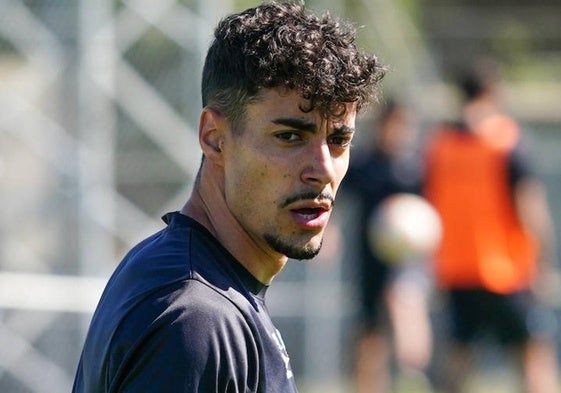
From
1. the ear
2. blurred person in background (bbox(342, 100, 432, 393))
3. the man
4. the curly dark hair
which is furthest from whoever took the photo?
blurred person in background (bbox(342, 100, 432, 393))

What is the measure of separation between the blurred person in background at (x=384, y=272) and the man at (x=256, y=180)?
6.34 meters

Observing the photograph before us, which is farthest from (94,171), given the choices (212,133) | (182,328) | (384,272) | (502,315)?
(182,328)

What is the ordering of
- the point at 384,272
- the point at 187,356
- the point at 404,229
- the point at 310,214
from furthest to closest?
the point at 384,272, the point at 404,229, the point at 310,214, the point at 187,356

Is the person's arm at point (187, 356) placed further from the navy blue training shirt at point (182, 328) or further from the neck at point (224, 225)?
the neck at point (224, 225)

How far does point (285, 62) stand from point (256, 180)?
29cm

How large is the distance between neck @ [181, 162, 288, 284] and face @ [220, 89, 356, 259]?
0.05ft

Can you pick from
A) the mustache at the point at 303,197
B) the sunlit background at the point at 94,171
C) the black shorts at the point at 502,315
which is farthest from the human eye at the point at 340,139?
the black shorts at the point at 502,315

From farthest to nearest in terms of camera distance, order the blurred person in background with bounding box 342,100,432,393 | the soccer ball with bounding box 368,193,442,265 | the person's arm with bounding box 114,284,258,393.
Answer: the blurred person in background with bounding box 342,100,432,393 < the soccer ball with bounding box 368,193,442,265 < the person's arm with bounding box 114,284,258,393

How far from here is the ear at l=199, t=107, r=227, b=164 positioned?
124 inches

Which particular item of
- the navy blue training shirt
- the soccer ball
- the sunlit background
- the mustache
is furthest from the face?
the soccer ball

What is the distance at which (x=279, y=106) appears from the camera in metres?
3.04

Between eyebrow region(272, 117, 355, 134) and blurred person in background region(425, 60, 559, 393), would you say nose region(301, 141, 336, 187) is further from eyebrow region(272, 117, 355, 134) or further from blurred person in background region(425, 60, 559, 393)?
blurred person in background region(425, 60, 559, 393)

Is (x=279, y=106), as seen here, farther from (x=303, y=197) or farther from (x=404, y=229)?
(x=404, y=229)

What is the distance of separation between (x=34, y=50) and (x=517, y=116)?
5.87 m
